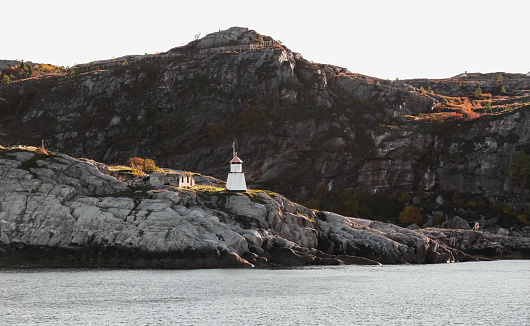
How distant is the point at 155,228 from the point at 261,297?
27126 millimetres

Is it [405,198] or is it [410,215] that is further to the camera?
[405,198]

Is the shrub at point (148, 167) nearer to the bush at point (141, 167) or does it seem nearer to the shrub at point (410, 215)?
the bush at point (141, 167)

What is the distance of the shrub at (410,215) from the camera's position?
136875 mm

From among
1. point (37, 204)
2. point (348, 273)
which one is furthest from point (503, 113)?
point (37, 204)

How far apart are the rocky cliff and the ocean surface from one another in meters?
4.91

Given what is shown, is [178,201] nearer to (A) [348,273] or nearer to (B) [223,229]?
(B) [223,229]

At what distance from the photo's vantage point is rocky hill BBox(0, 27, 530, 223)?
144875 millimetres

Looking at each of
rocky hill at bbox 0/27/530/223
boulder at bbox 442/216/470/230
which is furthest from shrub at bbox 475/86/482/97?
boulder at bbox 442/216/470/230

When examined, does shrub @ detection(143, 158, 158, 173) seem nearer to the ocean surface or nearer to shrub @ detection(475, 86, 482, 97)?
the ocean surface

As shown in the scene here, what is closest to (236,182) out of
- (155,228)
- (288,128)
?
(155,228)

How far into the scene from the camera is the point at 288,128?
156 meters

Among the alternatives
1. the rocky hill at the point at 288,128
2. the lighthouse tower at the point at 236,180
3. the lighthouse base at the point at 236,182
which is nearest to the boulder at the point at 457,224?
the rocky hill at the point at 288,128

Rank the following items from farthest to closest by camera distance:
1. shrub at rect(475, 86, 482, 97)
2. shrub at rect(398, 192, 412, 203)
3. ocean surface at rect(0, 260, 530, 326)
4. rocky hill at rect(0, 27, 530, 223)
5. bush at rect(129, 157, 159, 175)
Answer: shrub at rect(475, 86, 482, 97) → rocky hill at rect(0, 27, 530, 223) → shrub at rect(398, 192, 412, 203) → bush at rect(129, 157, 159, 175) → ocean surface at rect(0, 260, 530, 326)

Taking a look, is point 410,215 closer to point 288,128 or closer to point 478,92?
point 288,128
